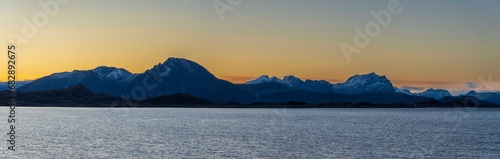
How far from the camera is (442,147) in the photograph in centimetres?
10619

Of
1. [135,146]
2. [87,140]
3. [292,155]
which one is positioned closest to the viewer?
[292,155]

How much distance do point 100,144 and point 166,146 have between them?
12034mm

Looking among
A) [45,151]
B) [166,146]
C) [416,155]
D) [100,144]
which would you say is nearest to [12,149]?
[45,151]

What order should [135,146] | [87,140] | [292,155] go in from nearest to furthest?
[292,155] < [135,146] < [87,140]

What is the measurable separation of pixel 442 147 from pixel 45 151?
209 ft

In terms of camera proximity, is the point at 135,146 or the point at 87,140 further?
the point at 87,140

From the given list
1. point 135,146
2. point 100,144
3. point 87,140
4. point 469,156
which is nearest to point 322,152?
point 469,156

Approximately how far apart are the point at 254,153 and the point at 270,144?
15889mm

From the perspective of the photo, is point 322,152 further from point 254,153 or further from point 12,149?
point 12,149

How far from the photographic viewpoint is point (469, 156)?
92750 millimetres

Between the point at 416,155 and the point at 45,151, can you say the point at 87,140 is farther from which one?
the point at 416,155

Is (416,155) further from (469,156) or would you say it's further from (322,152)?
(322,152)

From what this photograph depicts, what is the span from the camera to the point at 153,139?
121 m

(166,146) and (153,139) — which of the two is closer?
(166,146)
